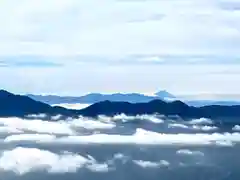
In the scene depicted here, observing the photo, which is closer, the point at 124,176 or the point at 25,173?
the point at 25,173

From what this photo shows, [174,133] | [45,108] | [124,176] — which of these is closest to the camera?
[45,108]

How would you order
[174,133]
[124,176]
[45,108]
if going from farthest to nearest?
[124,176]
[174,133]
[45,108]

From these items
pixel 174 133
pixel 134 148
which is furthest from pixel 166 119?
pixel 134 148

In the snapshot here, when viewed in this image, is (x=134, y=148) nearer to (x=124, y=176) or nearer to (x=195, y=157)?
(x=124, y=176)

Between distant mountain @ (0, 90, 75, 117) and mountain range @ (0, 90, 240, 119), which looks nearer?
distant mountain @ (0, 90, 75, 117)

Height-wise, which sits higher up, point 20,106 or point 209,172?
point 20,106

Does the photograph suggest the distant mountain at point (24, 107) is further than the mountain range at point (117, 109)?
No

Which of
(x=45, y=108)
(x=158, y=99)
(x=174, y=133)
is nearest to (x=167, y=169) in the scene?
(x=174, y=133)
